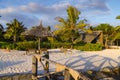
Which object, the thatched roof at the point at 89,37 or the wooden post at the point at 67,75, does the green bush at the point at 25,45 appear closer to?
the thatched roof at the point at 89,37

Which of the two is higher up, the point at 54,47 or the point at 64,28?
the point at 64,28

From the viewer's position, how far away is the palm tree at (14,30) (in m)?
35.1

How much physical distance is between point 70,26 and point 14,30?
7878 mm

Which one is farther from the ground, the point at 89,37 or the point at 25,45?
the point at 89,37

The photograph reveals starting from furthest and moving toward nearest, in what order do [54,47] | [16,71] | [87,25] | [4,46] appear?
1. [87,25]
2. [54,47]
3. [4,46]
4. [16,71]

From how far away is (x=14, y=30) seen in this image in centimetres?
3550

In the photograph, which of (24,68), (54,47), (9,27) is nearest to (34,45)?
(54,47)

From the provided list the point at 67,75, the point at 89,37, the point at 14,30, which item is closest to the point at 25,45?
the point at 14,30

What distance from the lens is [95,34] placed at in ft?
140

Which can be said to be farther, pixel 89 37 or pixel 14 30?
pixel 89 37

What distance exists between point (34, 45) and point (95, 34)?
56.7ft

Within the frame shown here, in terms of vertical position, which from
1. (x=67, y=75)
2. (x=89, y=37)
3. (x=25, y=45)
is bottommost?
(x=67, y=75)

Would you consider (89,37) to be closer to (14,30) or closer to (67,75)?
(14,30)

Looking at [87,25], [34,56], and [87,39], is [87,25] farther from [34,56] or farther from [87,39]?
[34,56]
